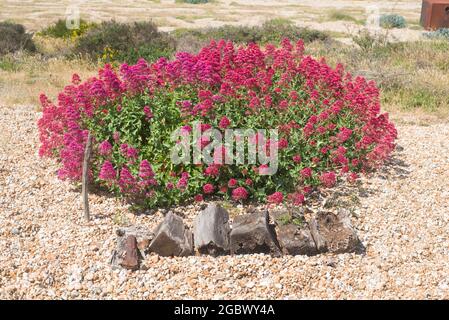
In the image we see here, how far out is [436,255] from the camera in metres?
4.97

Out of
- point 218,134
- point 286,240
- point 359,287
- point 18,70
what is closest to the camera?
point 359,287

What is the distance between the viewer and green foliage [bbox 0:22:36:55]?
16378 millimetres

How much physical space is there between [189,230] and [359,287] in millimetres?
1673

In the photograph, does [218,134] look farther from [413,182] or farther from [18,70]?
[18,70]

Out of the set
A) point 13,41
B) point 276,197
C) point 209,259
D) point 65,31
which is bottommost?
point 209,259

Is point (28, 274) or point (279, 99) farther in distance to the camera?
point (279, 99)

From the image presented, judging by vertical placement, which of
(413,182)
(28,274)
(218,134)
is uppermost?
(218,134)

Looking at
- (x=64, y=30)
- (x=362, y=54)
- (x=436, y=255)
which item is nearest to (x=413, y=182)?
(x=436, y=255)

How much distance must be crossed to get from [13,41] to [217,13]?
22.4 metres

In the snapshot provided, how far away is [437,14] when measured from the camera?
2484cm

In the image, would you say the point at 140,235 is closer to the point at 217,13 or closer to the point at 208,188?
the point at 208,188

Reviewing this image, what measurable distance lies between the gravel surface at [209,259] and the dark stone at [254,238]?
0.09m

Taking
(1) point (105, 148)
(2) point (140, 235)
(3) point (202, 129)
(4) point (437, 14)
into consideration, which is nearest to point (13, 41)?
(1) point (105, 148)

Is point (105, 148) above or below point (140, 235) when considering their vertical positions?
above
